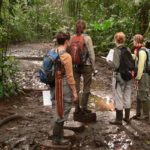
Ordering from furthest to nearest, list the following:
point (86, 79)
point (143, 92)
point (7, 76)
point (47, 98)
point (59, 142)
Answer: point (7, 76)
point (143, 92)
point (86, 79)
point (47, 98)
point (59, 142)

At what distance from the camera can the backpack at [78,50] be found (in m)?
8.68

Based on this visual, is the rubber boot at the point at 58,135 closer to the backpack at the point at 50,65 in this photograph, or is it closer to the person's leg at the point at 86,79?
the backpack at the point at 50,65

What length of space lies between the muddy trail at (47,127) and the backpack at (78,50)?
4.63 ft

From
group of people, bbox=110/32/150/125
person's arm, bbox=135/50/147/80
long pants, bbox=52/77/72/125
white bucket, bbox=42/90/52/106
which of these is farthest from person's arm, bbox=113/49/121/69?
long pants, bbox=52/77/72/125

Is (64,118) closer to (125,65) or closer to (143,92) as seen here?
(125,65)

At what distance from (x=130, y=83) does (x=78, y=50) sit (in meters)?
1.34

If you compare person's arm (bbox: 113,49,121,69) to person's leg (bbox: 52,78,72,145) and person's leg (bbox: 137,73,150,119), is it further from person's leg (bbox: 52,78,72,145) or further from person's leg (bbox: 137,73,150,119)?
person's leg (bbox: 52,78,72,145)

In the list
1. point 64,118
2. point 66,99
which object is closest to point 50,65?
point 66,99

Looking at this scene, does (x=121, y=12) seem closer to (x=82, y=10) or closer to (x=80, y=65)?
(x=82, y=10)

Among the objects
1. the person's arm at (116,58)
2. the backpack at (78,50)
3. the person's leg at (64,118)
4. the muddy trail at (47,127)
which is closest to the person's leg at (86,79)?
the backpack at (78,50)

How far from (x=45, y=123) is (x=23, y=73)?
240 inches

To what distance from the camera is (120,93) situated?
8.75 m

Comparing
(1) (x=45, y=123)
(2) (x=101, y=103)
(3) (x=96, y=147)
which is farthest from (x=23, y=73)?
(3) (x=96, y=147)

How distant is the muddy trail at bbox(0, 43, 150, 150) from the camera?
755cm
